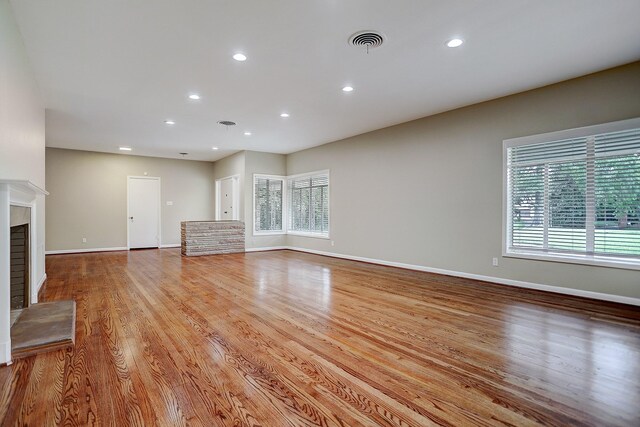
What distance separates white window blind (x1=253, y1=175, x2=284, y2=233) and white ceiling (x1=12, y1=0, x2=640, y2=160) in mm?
3356

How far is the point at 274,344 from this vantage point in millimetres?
2594

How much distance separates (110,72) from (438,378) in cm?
460

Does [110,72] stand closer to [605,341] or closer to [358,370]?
[358,370]

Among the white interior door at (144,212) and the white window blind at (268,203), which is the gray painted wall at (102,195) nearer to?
the white interior door at (144,212)

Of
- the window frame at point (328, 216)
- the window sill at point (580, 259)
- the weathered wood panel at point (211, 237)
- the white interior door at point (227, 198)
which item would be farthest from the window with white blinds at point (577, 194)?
the white interior door at point (227, 198)

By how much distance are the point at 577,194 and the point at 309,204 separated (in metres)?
5.70

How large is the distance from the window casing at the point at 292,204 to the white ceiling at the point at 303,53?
111 inches

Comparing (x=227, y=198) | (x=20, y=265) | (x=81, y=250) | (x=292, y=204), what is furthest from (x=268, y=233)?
(x=20, y=265)

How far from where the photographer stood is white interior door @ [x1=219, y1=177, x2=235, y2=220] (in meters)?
9.48

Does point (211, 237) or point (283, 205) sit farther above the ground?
point (283, 205)

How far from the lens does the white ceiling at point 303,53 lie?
2.67m

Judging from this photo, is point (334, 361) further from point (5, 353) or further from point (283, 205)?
point (283, 205)

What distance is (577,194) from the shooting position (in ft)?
13.3

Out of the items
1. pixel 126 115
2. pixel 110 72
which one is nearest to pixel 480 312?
pixel 110 72
